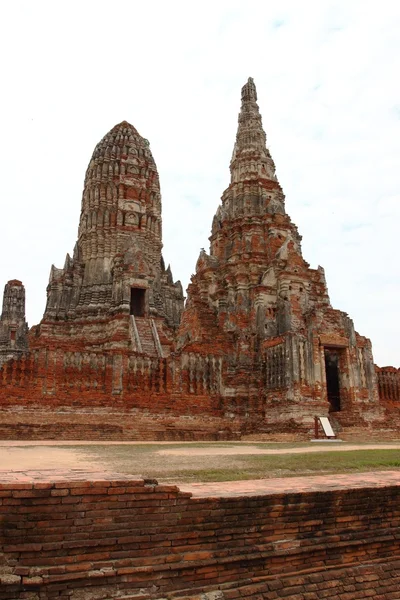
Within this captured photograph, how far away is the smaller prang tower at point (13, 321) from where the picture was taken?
91.7 feet

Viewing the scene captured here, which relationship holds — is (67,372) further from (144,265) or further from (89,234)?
(89,234)

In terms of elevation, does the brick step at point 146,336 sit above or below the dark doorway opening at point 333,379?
above

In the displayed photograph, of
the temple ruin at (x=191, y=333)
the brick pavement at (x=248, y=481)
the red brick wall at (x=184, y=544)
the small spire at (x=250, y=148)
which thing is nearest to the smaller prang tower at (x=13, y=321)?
the temple ruin at (x=191, y=333)

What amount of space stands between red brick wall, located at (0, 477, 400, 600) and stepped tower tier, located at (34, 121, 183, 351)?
70.1ft

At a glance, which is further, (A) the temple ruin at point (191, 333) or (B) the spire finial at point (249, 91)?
(B) the spire finial at point (249, 91)

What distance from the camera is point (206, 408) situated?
20.1 metres

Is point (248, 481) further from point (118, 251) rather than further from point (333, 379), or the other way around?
point (118, 251)

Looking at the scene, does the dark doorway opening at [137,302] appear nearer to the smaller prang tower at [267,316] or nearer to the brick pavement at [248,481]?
the smaller prang tower at [267,316]

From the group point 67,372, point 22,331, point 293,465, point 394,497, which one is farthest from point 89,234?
point 394,497

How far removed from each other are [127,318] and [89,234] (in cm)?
657

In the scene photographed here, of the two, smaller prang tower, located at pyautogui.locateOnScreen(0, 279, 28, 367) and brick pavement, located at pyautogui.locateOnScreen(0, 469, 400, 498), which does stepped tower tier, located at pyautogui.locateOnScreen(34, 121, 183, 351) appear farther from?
brick pavement, located at pyautogui.locateOnScreen(0, 469, 400, 498)

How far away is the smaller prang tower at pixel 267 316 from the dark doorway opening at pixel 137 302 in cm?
438

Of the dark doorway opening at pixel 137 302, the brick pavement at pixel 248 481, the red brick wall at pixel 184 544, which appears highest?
the dark doorway opening at pixel 137 302

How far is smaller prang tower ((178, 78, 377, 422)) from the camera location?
19.4m
